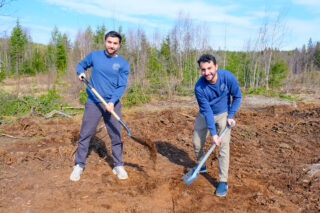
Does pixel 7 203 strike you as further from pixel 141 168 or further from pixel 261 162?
pixel 261 162

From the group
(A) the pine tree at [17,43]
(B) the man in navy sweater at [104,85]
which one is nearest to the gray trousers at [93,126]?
(B) the man in navy sweater at [104,85]

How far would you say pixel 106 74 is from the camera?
3279 mm

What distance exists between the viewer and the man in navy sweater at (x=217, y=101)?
9.57 ft

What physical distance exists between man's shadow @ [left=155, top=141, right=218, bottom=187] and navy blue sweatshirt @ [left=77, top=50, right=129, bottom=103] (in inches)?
65.8

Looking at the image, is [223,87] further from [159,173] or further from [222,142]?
[159,173]

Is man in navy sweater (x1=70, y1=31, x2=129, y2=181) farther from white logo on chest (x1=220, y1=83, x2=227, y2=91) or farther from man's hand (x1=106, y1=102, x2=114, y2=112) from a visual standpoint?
white logo on chest (x1=220, y1=83, x2=227, y2=91)

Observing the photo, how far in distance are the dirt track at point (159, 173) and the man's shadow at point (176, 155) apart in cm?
2

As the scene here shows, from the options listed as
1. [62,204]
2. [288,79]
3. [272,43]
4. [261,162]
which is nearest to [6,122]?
[62,204]

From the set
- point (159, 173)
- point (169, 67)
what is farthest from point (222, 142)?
point (169, 67)

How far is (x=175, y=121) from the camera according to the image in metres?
6.70

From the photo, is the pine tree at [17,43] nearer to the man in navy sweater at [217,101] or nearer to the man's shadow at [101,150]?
the man's shadow at [101,150]

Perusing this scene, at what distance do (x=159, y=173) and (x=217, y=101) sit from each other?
4.83ft

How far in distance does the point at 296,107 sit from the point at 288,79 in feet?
21.7

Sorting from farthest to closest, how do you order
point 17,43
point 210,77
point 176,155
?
point 17,43, point 176,155, point 210,77
